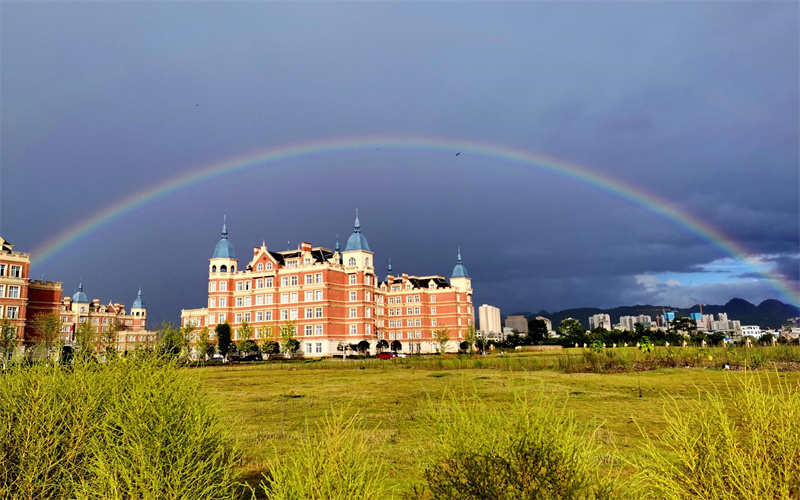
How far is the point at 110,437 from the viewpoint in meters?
6.84

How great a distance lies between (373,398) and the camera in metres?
20.5

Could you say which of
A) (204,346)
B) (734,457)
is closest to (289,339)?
(204,346)

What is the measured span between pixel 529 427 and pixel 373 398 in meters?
16.4

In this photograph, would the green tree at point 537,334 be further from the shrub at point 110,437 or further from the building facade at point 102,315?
the shrub at point 110,437

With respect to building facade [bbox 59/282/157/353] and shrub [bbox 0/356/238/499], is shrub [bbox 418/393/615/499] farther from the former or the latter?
building facade [bbox 59/282/157/353]

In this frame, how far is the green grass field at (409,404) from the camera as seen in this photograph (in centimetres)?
924

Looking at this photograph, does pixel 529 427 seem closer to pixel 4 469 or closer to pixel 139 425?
pixel 139 425

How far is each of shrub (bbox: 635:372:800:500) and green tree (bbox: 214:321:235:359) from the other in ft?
226

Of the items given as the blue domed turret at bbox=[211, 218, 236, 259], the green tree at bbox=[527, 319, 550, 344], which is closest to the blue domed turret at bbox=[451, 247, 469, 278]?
the green tree at bbox=[527, 319, 550, 344]

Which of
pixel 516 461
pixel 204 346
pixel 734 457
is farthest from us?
pixel 204 346

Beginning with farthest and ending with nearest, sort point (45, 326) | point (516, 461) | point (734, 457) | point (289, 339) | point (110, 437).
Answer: point (289, 339) → point (45, 326) → point (110, 437) → point (734, 457) → point (516, 461)

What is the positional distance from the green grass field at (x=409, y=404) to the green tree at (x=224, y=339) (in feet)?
130

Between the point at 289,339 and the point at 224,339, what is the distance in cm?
1038

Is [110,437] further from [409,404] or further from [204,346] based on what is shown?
[204,346]
